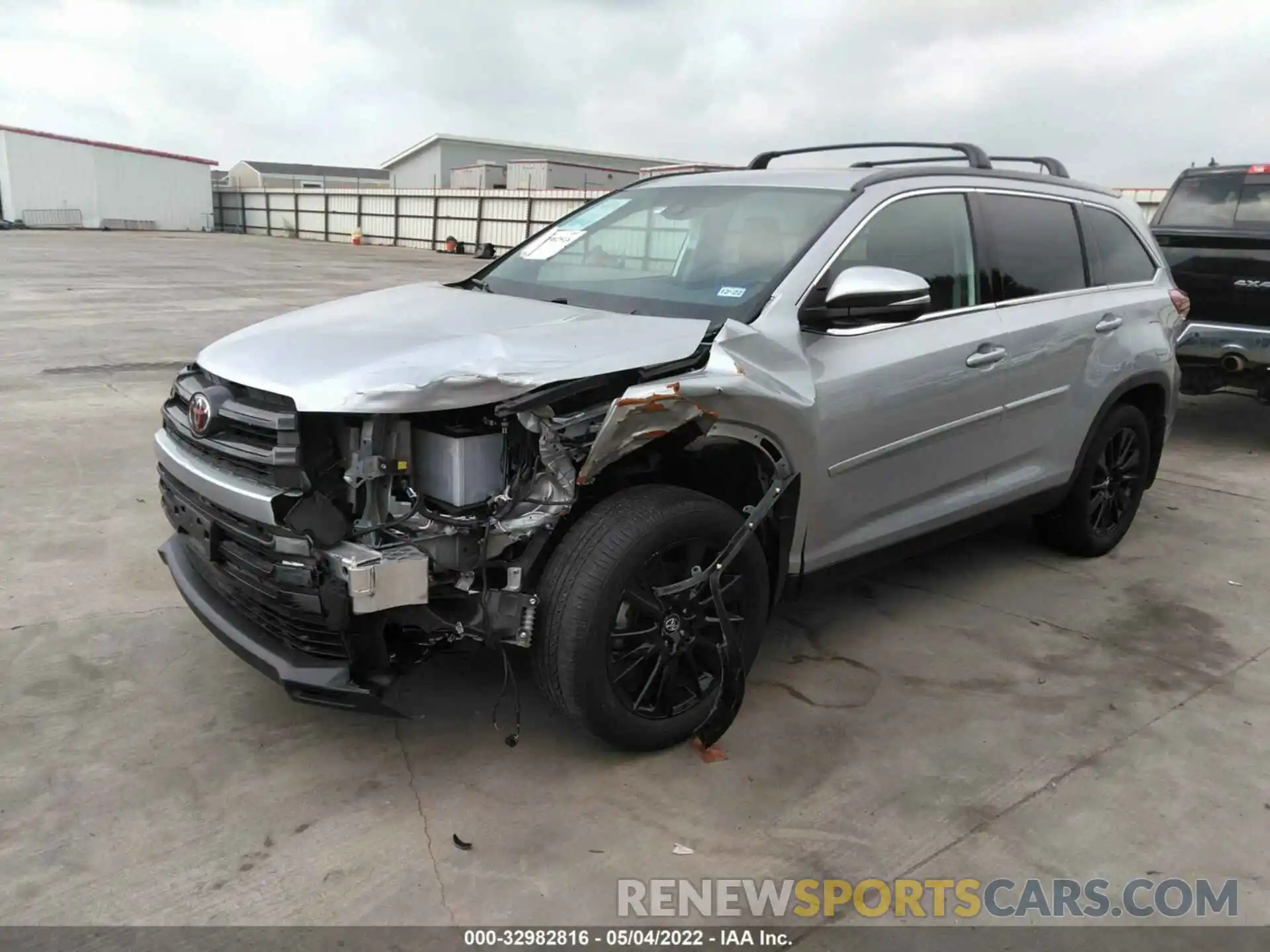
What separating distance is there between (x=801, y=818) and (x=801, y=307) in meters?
1.62

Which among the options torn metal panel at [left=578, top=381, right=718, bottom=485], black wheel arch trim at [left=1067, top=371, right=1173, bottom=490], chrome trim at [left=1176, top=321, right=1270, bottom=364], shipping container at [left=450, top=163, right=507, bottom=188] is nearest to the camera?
torn metal panel at [left=578, top=381, right=718, bottom=485]

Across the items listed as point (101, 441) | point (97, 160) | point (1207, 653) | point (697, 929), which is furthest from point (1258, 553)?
point (97, 160)

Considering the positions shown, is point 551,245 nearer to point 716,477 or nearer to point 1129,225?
point 716,477

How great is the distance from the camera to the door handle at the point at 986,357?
12.1ft

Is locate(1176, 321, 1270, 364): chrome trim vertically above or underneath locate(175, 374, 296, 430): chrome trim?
above

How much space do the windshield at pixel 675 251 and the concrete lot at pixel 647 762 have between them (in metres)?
1.15

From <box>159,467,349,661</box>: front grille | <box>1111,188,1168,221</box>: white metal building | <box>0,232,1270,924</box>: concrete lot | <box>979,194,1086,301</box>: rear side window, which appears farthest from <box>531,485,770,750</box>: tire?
<box>1111,188,1168,221</box>: white metal building

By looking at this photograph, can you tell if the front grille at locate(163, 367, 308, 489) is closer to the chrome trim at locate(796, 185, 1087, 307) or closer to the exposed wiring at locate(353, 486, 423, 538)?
the exposed wiring at locate(353, 486, 423, 538)

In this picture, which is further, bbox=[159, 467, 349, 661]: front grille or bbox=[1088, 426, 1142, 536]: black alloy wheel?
bbox=[1088, 426, 1142, 536]: black alloy wheel

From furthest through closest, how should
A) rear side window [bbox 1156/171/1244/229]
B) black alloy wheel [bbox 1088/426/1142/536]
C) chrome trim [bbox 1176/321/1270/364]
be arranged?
rear side window [bbox 1156/171/1244/229] < chrome trim [bbox 1176/321/1270/364] < black alloy wheel [bbox 1088/426/1142/536]

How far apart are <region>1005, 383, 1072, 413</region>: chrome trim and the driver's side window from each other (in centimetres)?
46

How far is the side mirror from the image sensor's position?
10.2 feet

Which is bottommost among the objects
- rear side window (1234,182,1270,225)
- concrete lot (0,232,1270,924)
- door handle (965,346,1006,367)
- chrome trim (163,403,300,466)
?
concrete lot (0,232,1270,924)

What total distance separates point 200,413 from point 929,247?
2.69 meters
